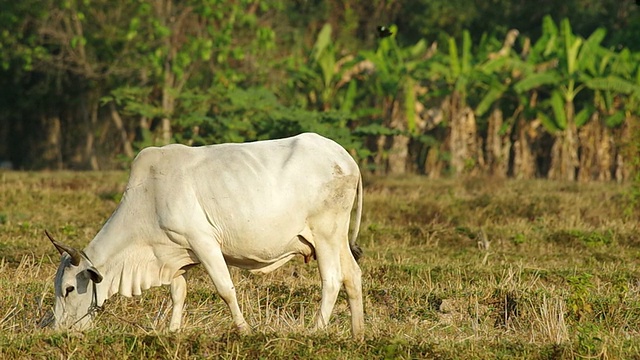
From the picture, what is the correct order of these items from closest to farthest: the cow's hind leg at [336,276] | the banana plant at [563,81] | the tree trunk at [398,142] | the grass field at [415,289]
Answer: the grass field at [415,289] → the cow's hind leg at [336,276] → the banana plant at [563,81] → the tree trunk at [398,142]

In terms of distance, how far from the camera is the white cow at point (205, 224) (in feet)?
22.0

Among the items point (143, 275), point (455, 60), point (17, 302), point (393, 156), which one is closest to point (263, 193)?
point (143, 275)

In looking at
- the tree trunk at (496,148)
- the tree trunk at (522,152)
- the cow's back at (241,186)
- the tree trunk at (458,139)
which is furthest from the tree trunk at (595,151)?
the cow's back at (241,186)

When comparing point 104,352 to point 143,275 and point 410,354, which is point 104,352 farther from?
point 410,354

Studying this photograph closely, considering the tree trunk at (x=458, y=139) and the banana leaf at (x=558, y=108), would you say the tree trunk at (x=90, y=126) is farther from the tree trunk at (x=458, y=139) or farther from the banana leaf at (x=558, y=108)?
the banana leaf at (x=558, y=108)

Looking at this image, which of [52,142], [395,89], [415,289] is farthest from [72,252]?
[52,142]

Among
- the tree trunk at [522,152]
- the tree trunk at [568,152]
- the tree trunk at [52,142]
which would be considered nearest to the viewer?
the tree trunk at [568,152]

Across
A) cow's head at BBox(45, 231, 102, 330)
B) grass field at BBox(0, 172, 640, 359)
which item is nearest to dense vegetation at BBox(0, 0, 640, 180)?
grass field at BBox(0, 172, 640, 359)

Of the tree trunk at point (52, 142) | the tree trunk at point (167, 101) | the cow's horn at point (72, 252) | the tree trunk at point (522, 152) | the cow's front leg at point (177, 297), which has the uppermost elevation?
the cow's horn at point (72, 252)

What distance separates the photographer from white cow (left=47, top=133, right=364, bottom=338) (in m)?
6.71

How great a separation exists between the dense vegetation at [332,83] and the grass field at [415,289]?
3.28m

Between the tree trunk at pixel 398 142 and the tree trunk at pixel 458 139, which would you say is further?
the tree trunk at pixel 398 142

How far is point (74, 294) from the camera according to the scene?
6.79m

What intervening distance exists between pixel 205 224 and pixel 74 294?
0.90 m
